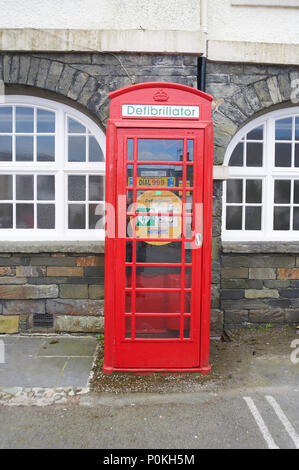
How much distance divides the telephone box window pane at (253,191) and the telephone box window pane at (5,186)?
10.5 feet

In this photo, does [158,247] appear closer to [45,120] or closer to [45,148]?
[45,148]

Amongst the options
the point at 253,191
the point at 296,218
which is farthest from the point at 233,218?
the point at 296,218

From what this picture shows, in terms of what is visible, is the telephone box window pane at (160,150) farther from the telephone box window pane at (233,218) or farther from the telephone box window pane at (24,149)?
the telephone box window pane at (24,149)

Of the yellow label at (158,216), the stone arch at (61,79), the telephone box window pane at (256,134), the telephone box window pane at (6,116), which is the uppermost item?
the stone arch at (61,79)

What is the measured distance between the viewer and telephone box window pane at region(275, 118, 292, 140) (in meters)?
4.97

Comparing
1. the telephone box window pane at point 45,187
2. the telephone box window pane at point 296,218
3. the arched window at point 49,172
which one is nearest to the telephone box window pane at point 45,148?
the arched window at point 49,172

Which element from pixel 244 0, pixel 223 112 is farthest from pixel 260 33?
pixel 223 112

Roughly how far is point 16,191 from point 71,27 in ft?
7.05

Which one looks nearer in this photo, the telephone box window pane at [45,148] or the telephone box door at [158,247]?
the telephone box door at [158,247]

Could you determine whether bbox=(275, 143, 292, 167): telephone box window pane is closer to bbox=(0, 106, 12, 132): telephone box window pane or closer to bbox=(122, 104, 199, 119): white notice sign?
bbox=(122, 104, 199, 119): white notice sign

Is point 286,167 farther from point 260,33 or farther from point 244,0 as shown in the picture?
point 244,0

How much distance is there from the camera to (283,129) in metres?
4.99

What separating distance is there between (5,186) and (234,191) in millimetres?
3090

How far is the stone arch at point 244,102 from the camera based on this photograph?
4.50 metres
